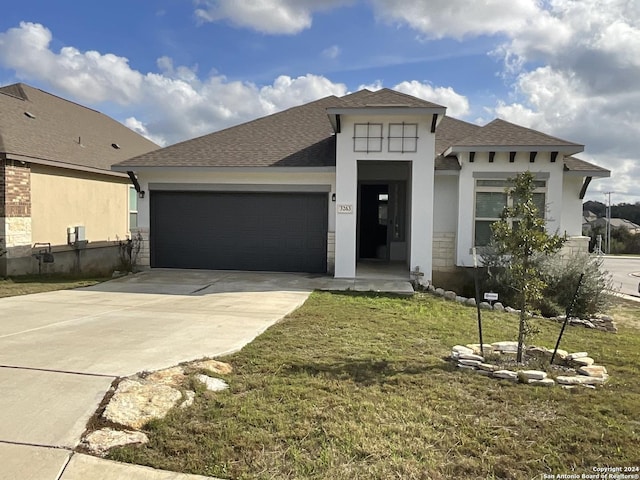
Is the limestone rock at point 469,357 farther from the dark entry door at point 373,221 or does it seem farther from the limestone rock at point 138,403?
the dark entry door at point 373,221

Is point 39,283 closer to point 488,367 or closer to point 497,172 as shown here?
point 488,367

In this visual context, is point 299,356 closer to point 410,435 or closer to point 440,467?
point 410,435

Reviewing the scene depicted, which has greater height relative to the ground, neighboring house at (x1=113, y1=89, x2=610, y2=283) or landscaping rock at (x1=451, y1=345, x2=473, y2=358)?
neighboring house at (x1=113, y1=89, x2=610, y2=283)

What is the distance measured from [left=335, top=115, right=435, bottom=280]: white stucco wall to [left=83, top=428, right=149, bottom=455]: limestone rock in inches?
355

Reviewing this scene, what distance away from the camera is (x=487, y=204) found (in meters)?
12.5

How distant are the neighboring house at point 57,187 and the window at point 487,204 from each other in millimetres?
12159

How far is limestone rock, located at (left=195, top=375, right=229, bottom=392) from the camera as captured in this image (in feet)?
14.6

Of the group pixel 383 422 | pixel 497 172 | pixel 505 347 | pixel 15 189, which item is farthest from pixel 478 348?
pixel 15 189

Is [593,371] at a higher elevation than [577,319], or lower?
higher

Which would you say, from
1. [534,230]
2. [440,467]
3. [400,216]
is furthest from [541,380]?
[400,216]

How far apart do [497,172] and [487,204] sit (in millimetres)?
897

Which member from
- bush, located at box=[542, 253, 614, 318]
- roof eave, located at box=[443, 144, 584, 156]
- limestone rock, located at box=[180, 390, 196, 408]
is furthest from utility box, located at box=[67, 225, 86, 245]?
bush, located at box=[542, 253, 614, 318]

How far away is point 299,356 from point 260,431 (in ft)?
6.28

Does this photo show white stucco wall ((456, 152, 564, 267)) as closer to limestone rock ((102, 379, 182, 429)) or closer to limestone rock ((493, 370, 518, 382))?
limestone rock ((493, 370, 518, 382))
